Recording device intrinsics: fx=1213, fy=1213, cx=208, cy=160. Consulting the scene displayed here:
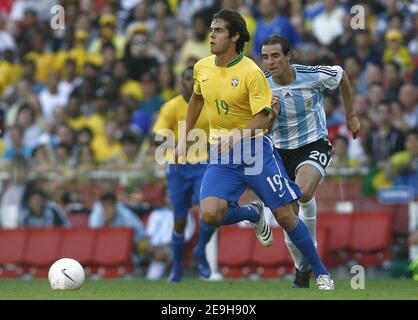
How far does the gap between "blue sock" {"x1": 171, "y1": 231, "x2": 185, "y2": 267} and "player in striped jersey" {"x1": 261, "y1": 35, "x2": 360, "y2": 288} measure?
266 centimetres

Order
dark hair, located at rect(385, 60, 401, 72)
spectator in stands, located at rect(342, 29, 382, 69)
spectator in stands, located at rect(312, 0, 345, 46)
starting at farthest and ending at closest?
spectator in stands, located at rect(312, 0, 345, 46) → spectator in stands, located at rect(342, 29, 382, 69) → dark hair, located at rect(385, 60, 401, 72)

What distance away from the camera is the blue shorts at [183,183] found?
14.5m

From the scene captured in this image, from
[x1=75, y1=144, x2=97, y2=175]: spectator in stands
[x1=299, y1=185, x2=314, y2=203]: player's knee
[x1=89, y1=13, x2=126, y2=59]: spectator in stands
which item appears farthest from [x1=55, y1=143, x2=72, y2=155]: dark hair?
[x1=299, y1=185, x2=314, y2=203]: player's knee

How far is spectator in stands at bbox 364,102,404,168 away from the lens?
16.3 meters

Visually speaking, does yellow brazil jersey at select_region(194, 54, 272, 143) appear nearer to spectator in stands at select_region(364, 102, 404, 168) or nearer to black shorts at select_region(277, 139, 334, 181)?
black shorts at select_region(277, 139, 334, 181)

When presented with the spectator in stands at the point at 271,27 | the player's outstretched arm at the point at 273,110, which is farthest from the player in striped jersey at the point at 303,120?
the spectator in stands at the point at 271,27

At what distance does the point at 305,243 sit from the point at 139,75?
9555mm

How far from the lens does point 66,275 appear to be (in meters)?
11.6

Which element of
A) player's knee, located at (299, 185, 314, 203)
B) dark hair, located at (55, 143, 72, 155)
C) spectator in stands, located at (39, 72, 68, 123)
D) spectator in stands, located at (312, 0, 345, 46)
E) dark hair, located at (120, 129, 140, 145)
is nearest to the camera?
player's knee, located at (299, 185, 314, 203)

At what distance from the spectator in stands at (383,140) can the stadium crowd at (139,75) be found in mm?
19

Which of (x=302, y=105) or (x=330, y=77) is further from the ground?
(x=330, y=77)

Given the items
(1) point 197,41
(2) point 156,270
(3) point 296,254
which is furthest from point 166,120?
(1) point 197,41

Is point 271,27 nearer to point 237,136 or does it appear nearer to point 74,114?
point 74,114
